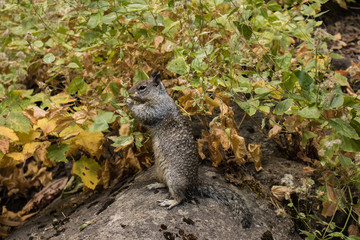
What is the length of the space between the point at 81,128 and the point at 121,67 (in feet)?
2.38

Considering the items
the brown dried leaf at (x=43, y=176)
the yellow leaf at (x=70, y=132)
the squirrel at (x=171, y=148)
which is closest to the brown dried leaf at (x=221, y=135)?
the squirrel at (x=171, y=148)

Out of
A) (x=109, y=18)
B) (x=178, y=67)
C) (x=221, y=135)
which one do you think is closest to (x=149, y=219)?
(x=221, y=135)

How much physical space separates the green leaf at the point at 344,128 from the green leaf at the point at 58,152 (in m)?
2.13

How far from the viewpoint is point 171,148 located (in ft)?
9.45

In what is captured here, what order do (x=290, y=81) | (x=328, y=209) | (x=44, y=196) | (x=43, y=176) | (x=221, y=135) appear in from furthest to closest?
(x=43, y=176)
(x=44, y=196)
(x=221, y=135)
(x=328, y=209)
(x=290, y=81)

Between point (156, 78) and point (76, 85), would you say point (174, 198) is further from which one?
point (76, 85)

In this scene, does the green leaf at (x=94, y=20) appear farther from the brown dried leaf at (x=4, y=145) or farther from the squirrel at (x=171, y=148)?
the brown dried leaf at (x=4, y=145)

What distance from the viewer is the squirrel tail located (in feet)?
9.27

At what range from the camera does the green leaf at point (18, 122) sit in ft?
9.45

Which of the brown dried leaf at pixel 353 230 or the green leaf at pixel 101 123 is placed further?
the brown dried leaf at pixel 353 230

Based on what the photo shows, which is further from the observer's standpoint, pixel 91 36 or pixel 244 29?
pixel 91 36

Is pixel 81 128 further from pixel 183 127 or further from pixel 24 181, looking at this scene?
pixel 24 181

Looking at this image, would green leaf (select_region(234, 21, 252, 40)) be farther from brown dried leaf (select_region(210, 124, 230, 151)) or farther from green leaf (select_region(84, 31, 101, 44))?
green leaf (select_region(84, 31, 101, 44))

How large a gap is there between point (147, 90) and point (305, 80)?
1.42 metres
